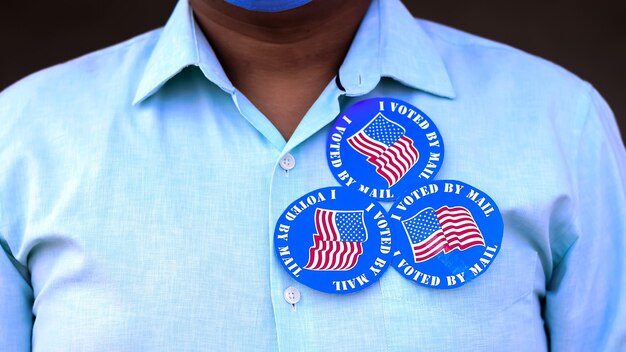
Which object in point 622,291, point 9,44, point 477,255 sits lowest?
point 9,44

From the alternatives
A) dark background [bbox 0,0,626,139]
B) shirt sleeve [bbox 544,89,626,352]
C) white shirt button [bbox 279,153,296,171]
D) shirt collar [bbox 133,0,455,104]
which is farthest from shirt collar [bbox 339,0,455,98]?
dark background [bbox 0,0,626,139]

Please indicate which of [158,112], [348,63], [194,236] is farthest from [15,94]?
[348,63]

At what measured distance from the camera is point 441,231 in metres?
1.89

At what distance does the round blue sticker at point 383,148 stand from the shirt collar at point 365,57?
5cm

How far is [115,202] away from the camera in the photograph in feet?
6.13

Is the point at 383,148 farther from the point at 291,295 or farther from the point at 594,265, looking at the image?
the point at 594,265

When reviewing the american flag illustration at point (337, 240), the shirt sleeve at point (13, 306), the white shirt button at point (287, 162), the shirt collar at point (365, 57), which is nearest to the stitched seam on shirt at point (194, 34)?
the shirt collar at point (365, 57)

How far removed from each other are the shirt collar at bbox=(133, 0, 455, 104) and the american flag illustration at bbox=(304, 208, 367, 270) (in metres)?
0.24

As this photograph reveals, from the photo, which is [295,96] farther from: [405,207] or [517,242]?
[517,242]

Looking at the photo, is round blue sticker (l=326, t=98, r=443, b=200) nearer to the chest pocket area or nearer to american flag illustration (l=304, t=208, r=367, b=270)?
american flag illustration (l=304, t=208, r=367, b=270)

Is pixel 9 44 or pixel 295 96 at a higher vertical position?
pixel 295 96

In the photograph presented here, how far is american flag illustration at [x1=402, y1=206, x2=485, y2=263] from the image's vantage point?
1.88 m

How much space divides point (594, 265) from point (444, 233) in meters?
0.31

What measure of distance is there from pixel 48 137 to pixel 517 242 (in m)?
0.86
